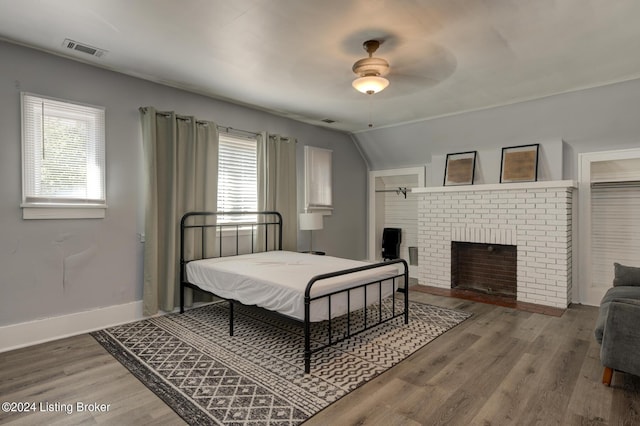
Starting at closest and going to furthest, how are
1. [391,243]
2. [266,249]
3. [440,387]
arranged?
1. [440,387]
2. [266,249]
3. [391,243]

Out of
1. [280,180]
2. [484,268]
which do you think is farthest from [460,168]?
[280,180]

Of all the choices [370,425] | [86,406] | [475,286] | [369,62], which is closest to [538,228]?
[475,286]

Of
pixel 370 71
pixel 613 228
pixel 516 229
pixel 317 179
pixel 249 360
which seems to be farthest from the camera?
pixel 317 179

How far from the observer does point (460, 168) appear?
550cm

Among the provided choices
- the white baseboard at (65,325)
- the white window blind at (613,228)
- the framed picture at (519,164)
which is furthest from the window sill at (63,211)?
the white window blind at (613,228)

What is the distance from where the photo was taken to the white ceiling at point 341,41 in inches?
97.8

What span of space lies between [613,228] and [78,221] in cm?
645

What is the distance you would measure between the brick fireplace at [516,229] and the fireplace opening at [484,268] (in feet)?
0.53

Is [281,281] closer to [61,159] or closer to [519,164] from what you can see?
[61,159]

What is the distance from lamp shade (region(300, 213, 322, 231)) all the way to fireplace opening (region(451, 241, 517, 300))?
7.25 feet

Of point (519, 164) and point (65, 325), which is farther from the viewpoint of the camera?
point (519, 164)

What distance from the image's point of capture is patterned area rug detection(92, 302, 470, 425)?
2.22 metres

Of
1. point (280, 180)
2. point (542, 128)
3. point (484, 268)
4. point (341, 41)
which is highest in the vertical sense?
point (341, 41)

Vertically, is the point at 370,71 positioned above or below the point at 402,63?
below
